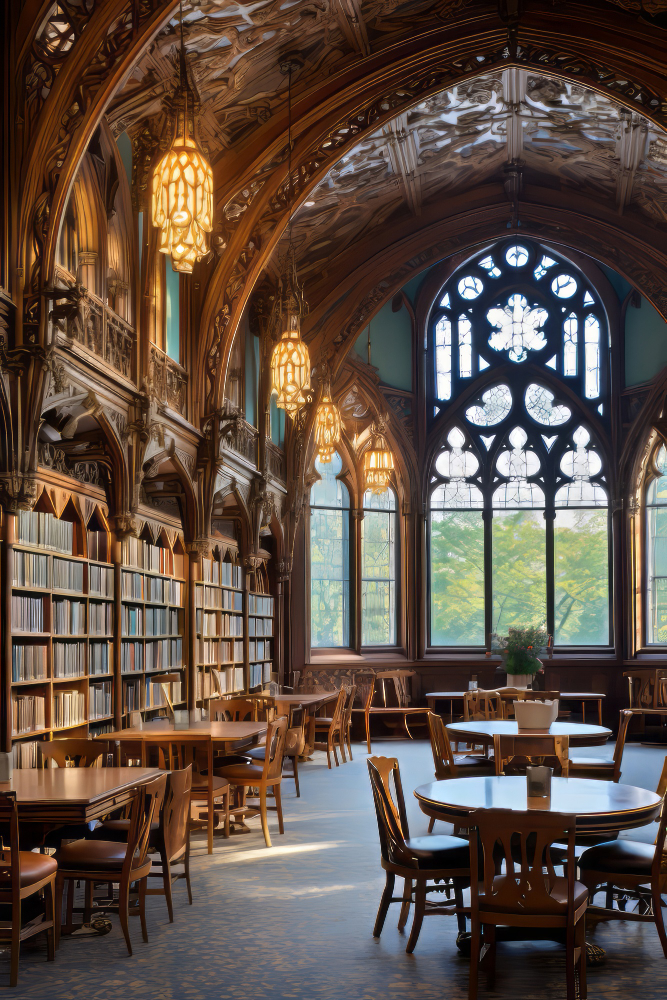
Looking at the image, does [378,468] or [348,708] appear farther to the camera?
[378,468]

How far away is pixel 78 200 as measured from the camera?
8.43 meters

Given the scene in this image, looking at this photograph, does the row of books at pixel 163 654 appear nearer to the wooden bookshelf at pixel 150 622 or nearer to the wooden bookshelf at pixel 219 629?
the wooden bookshelf at pixel 150 622

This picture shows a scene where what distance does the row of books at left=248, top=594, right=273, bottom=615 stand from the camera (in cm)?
1476

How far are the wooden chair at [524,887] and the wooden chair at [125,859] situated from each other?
5.77 feet

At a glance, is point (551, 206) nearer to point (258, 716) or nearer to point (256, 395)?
point (256, 395)

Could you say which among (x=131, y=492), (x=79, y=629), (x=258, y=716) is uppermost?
(x=131, y=492)

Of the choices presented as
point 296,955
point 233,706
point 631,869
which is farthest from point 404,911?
point 233,706

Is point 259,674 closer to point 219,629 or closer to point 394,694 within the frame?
point 219,629

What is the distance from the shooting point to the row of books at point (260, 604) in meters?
14.8

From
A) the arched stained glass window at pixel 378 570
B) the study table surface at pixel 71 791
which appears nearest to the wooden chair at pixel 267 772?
the study table surface at pixel 71 791

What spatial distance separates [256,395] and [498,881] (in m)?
10.3

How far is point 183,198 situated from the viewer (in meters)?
5.99

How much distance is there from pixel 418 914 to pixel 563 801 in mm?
986

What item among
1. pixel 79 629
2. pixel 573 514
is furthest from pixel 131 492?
pixel 573 514
